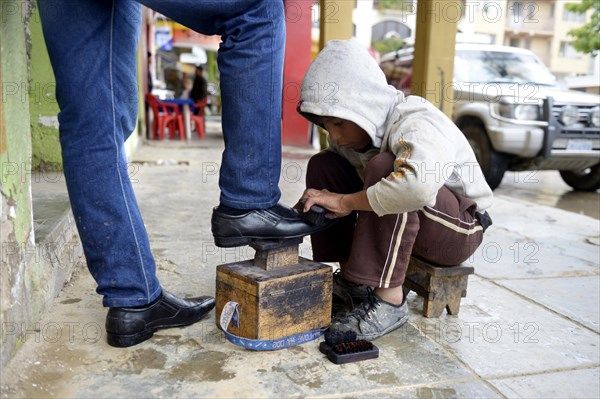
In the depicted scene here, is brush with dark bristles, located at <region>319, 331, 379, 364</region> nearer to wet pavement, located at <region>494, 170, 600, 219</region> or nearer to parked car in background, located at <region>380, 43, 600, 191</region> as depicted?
parked car in background, located at <region>380, 43, 600, 191</region>

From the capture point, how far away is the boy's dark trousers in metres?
1.70

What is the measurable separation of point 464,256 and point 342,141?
1.98ft

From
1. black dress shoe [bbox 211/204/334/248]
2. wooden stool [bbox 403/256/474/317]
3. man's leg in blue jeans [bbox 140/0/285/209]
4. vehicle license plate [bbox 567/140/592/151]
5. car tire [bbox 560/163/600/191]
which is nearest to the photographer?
man's leg in blue jeans [bbox 140/0/285/209]

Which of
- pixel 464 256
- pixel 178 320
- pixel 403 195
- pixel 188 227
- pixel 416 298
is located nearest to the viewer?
pixel 403 195

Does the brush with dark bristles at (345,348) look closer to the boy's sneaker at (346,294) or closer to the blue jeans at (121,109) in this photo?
the boy's sneaker at (346,294)

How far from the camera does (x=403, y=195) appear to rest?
1542 millimetres

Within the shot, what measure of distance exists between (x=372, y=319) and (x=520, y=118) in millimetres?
4528

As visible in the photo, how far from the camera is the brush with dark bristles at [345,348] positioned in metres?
1.57

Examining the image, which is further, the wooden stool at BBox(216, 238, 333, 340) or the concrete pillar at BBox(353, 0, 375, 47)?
the concrete pillar at BBox(353, 0, 375, 47)

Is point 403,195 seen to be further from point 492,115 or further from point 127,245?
point 492,115

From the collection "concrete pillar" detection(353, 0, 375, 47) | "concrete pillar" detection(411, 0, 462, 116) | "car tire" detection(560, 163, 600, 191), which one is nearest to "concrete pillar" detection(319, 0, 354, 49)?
"concrete pillar" detection(411, 0, 462, 116)

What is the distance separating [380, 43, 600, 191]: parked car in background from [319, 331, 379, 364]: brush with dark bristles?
4.06m

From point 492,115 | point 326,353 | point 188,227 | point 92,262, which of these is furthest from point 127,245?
point 492,115

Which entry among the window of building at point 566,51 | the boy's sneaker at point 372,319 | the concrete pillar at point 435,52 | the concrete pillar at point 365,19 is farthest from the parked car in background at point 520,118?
the window of building at point 566,51
